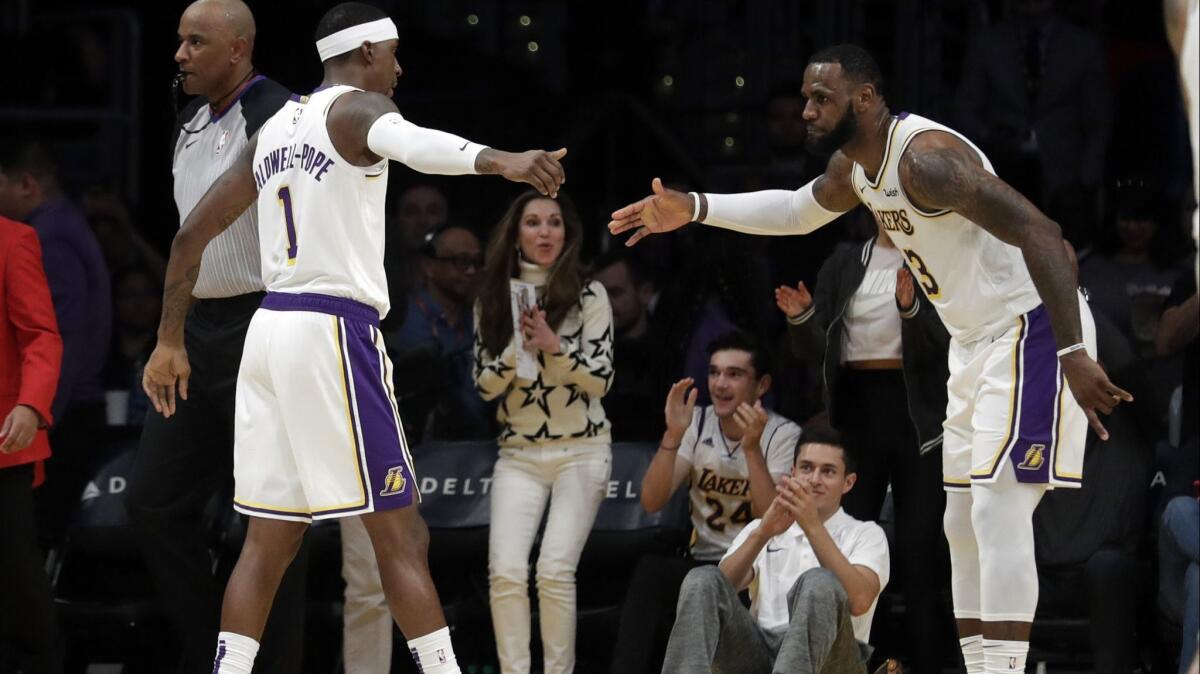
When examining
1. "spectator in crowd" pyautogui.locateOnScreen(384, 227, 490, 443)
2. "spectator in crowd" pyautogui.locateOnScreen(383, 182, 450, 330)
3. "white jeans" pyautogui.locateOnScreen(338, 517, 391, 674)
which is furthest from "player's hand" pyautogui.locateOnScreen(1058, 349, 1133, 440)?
"spectator in crowd" pyautogui.locateOnScreen(383, 182, 450, 330)

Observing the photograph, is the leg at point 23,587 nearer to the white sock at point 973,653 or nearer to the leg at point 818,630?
the leg at point 818,630

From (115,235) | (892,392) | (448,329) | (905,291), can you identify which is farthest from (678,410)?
(115,235)

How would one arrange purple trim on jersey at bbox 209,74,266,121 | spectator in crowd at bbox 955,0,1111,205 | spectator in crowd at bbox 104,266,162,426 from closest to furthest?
purple trim on jersey at bbox 209,74,266,121
spectator in crowd at bbox 104,266,162,426
spectator in crowd at bbox 955,0,1111,205

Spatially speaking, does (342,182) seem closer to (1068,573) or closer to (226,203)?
Answer: (226,203)

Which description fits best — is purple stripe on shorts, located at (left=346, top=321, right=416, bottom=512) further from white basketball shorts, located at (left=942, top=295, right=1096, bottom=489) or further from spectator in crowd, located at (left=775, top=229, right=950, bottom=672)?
spectator in crowd, located at (left=775, top=229, right=950, bottom=672)

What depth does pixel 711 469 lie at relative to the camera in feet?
24.5

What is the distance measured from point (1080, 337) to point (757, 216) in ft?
4.48

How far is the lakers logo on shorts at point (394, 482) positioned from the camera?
5.33 metres

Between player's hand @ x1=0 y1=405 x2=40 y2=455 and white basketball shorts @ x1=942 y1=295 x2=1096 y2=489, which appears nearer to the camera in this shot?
white basketball shorts @ x1=942 y1=295 x2=1096 y2=489

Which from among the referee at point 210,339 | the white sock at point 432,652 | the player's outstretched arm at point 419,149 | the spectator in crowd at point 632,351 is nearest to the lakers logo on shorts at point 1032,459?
the player's outstretched arm at point 419,149

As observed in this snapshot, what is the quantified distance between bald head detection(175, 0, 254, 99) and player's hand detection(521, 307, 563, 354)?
67.9 inches

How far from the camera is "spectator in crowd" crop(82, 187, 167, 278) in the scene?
916cm

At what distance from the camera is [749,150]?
1021 cm

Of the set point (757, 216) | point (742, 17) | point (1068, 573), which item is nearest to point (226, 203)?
point (757, 216)
